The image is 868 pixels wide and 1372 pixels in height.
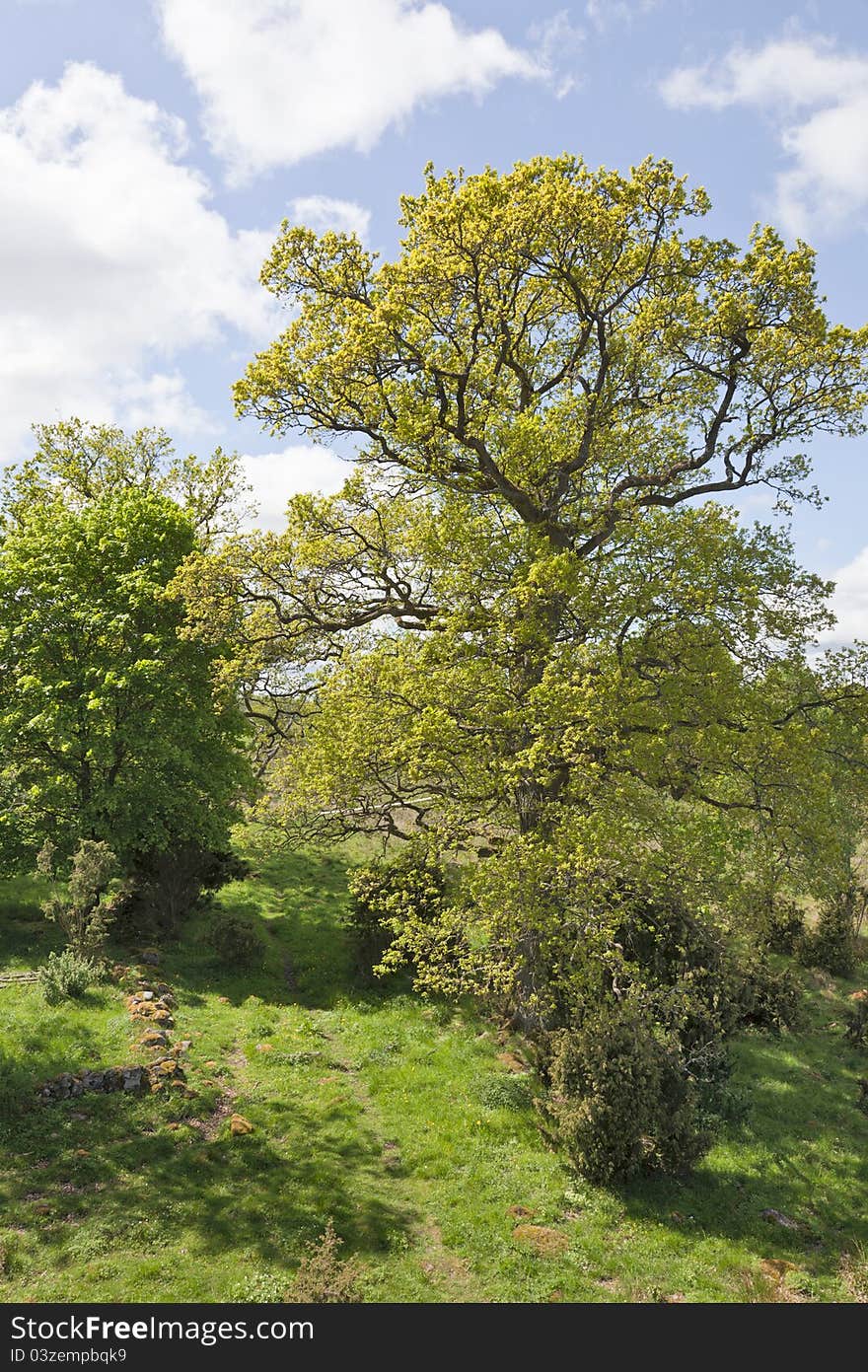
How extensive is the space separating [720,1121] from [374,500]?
18403 mm

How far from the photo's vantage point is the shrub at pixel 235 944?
24375 mm

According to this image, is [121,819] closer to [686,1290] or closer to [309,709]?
[309,709]

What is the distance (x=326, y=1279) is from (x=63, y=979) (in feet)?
38.0

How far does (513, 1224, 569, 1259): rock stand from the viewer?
1187 cm

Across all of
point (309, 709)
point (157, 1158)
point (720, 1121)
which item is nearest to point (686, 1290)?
point (720, 1121)

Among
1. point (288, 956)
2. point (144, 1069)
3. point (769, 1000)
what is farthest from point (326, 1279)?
point (769, 1000)

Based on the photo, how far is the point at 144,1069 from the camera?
15.5 meters

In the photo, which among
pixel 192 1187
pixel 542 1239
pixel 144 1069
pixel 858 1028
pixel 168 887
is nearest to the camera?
pixel 542 1239

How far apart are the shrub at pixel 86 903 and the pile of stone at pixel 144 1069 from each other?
225 centimetres

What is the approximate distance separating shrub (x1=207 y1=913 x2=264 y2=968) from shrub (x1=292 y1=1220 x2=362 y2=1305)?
14246 millimetres

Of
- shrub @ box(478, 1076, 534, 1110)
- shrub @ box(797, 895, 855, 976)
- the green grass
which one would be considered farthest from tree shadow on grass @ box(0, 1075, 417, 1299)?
shrub @ box(797, 895, 855, 976)

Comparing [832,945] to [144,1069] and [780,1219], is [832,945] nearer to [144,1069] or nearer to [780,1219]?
[780,1219]

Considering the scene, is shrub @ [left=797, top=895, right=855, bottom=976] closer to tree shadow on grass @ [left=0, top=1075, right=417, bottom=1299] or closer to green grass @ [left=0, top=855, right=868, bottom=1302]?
green grass @ [left=0, top=855, right=868, bottom=1302]

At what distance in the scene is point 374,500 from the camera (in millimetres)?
22406
